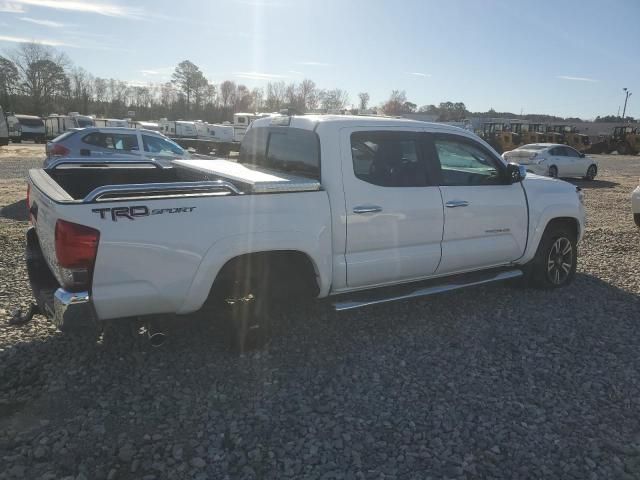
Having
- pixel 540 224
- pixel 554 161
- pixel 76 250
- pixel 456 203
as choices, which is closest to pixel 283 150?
pixel 456 203

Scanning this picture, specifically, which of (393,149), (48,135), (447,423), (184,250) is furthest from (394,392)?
(48,135)

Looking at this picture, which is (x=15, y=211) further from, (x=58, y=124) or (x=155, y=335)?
(x=58, y=124)

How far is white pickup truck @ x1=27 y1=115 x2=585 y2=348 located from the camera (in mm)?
3146

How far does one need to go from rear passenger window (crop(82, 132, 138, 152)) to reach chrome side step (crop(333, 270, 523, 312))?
9167mm

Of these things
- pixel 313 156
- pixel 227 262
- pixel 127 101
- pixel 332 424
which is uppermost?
pixel 127 101

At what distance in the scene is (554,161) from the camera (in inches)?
774

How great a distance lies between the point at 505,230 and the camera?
5.22 meters

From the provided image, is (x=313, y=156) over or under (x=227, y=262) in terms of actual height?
over

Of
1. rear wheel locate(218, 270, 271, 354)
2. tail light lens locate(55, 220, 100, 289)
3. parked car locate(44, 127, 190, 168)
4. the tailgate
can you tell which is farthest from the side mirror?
parked car locate(44, 127, 190, 168)

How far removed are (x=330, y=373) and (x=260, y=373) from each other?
21.1 inches

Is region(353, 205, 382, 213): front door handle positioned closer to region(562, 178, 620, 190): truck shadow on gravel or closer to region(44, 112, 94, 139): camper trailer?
region(562, 178, 620, 190): truck shadow on gravel

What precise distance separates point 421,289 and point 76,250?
116 inches

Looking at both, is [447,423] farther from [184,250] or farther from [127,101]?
[127,101]

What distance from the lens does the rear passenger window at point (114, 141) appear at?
11562 millimetres
